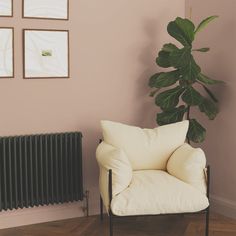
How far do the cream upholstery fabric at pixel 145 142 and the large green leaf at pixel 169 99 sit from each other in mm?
302

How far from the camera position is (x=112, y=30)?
4094 mm

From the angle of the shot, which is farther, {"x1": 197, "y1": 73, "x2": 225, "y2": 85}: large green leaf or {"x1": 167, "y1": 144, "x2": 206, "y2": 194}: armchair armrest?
{"x1": 197, "y1": 73, "x2": 225, "y2": 85}: large green leaf

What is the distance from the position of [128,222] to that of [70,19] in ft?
5.79

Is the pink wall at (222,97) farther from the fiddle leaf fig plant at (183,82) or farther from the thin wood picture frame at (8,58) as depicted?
the thin wood picture frame at (8,58)

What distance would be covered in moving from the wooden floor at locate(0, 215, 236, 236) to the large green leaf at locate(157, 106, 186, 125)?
0.82 meters

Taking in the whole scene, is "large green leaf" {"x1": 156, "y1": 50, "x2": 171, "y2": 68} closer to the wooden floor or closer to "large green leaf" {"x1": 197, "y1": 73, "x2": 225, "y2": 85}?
"large green leaf" {"x1": 197, "y1": 73, "x2": 225, "y2": 85}

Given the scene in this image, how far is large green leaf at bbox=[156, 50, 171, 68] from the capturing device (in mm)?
3957

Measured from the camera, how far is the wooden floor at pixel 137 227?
143 inches

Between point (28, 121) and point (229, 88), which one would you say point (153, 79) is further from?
point (28, 121)

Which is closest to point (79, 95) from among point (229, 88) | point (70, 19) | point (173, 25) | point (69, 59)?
point (69, 59)

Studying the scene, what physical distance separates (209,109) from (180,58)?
52 centimetres

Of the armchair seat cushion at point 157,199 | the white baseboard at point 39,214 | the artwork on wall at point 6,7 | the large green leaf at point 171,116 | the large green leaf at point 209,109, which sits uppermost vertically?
the artwork on wall at point 6,7

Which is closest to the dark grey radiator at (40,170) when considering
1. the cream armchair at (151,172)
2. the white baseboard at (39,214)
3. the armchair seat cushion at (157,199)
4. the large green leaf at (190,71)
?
the white baseboard at (39,214)

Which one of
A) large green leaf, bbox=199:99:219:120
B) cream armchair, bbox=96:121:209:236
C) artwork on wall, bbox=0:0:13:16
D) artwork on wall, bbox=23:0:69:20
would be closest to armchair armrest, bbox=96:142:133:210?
cream armchair, bbox=96:121:209:236
